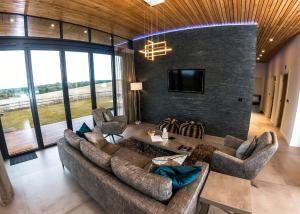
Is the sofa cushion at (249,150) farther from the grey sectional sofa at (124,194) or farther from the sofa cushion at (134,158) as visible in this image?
the sofa cushion at (134,158)

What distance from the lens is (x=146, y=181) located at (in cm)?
155

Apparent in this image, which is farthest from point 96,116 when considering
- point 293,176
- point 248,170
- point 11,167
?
point 293,176

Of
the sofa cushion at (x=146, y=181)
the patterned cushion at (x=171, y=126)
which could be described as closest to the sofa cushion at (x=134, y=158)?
the sofa cushion at (x=146, y=181)

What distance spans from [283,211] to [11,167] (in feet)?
15.5

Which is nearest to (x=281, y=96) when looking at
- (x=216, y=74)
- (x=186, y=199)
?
(x=216, y=74)

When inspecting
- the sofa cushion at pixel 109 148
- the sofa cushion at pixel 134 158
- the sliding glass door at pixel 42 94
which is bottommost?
the sofa cushion at pixel 134 158

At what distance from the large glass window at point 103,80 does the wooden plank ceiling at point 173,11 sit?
118 cm

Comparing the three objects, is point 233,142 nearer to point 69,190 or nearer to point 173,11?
point 173,11

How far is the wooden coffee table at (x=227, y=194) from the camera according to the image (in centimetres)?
150

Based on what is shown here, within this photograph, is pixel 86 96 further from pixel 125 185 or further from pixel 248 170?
pixel 248 170

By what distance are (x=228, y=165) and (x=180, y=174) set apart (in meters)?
1.17

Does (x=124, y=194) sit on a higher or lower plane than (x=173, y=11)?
lower

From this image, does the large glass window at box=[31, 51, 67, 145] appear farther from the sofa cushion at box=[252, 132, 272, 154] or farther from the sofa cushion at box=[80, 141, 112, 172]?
the sofa cushion at box=[252, 132, 272, 154]

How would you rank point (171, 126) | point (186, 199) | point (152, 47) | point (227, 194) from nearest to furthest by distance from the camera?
1. point (186, 199)
2. point (227, 194)
3. point (152, 47)
4. point (171, 126)
